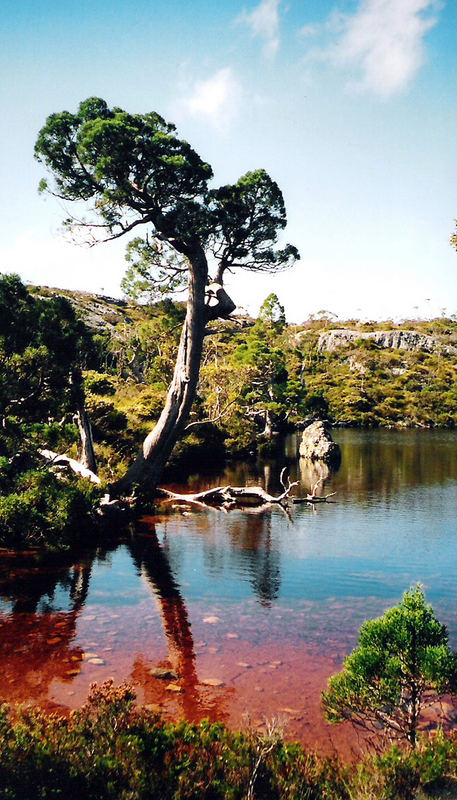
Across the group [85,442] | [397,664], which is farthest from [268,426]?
[397,664]

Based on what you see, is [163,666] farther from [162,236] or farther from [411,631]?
[162,236]

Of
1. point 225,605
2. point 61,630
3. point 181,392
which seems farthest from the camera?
point 181,392

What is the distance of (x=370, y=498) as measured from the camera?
80.9 ft

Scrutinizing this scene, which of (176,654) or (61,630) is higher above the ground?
(61,630)

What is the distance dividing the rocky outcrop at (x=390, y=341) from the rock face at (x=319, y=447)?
216ft

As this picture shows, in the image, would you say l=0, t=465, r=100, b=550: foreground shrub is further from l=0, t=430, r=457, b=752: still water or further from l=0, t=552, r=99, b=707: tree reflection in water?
l=0, t=430, r=457, b=752: still water

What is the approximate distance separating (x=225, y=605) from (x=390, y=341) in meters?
102

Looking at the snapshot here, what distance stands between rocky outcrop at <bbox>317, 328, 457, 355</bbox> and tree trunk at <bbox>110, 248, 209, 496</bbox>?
86.9m

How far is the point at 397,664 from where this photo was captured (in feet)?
18.9

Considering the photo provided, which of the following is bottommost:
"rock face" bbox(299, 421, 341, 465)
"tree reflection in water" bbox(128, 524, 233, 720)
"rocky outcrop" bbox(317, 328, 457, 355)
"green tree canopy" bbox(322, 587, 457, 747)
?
"tree reflection in water" bbox(128, 524, 233, 720)

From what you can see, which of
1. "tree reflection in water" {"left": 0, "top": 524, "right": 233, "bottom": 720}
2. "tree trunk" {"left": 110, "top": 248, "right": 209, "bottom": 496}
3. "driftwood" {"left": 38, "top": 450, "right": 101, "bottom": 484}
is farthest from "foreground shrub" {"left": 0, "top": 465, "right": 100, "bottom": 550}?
"tree trunk" {"left": 110, "top": 248, "right": 209, "bottom": 496}

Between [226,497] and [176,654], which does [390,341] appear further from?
[176,654]

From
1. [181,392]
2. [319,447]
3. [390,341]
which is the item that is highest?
[390,341]

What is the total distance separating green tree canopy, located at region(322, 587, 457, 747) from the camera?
5.71 metres
